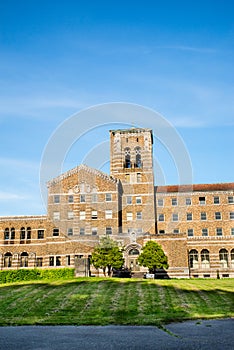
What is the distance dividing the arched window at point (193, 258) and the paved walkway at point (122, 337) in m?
42.2

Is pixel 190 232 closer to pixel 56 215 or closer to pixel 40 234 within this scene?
pixel 56 215

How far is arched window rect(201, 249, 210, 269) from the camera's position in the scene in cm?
5612

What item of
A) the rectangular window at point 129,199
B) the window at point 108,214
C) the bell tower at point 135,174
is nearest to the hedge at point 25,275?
the window at point 108,214

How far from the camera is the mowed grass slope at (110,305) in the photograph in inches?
681

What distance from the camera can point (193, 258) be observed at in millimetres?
56750

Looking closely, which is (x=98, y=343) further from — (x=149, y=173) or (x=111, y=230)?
(x=149, y=173)

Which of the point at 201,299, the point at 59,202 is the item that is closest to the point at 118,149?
the point at 59,202

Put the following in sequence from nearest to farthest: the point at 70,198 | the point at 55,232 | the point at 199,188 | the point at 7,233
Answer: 1. the point at 55,232
2. the point at 70,198
3. the point at 7,233
4. the point at 199,188

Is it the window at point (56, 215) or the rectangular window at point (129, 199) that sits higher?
the rectangular window at point (129, 199)

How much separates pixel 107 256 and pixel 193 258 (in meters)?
17.7

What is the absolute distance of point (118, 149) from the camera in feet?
203

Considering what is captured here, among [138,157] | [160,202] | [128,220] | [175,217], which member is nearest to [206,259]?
[175,217]

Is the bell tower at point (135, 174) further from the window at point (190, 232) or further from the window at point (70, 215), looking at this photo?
the window at point (70, 215)

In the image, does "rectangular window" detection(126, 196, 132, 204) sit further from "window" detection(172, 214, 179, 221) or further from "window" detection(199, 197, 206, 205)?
"window" detection(199, 197, 206, 205)
